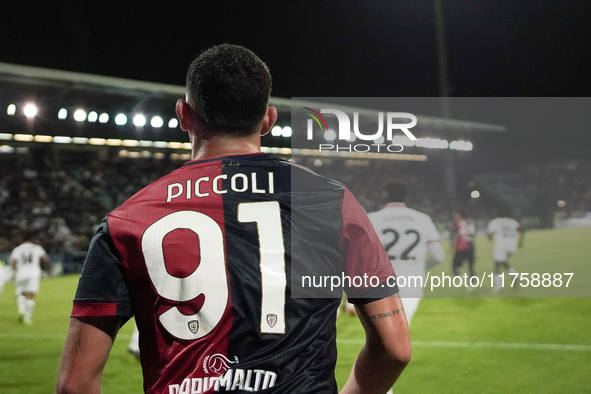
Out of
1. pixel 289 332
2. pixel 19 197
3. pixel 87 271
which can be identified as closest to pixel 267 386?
pixel 289 332

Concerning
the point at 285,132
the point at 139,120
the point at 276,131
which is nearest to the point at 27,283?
the point at 139,120

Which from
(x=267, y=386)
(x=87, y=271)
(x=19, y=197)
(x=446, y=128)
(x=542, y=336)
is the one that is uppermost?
(x=446, y=128)

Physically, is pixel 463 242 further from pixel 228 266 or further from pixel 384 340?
pixel 228 266

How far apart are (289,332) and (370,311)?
0.72 feet

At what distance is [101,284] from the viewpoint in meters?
1.18

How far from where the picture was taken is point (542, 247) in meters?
23.0

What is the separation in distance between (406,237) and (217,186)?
182 inches

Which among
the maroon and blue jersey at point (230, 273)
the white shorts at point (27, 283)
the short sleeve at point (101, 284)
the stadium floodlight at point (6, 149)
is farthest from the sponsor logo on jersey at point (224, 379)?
the stadium floodlight at point (6, 149)

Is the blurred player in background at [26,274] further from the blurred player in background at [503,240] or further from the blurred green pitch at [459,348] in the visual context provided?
the blurred player in background at [503,240]

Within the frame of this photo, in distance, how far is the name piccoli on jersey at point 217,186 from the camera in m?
1.26

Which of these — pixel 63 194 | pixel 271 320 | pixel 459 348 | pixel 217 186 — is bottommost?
pixel 459 348

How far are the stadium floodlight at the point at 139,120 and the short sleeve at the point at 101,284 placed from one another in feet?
42.5

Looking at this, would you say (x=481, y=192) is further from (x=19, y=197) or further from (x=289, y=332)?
(x=289, y=332)

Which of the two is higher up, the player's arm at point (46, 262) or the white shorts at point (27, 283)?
the player's arm at point (46, 262)
